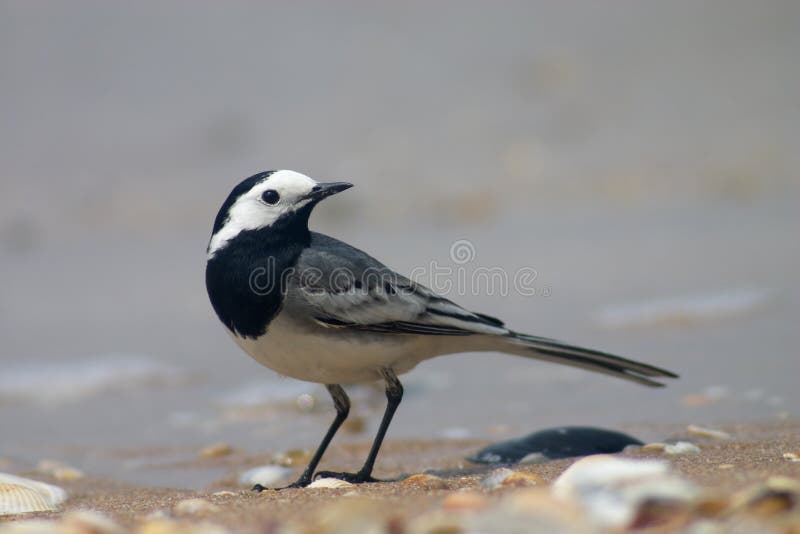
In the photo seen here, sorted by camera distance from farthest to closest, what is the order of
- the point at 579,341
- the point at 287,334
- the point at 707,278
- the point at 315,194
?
1. the point at 707,278
2. the point at 579,341
3. the point at 315,194
4. the point at 287,334

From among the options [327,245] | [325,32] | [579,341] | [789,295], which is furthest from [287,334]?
[325,32]

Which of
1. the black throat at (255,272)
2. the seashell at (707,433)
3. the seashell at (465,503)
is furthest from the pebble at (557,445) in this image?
the seashell at (465,503)

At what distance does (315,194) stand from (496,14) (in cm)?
1382

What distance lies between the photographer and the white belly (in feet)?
16.4

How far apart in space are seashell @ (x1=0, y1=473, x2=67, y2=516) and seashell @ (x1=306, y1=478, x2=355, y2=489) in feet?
3.93

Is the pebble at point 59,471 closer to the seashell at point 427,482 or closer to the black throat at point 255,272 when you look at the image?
the black throat at point 255,272

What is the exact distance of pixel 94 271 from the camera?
12.7m

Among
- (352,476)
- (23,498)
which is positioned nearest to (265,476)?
(352,476)

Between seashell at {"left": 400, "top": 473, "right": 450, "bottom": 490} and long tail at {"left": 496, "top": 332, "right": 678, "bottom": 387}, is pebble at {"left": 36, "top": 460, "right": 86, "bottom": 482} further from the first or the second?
long tail at {"left": 496, "top": 332, "right": 678, "bottom": 387}

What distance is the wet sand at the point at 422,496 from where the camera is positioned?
3.11m

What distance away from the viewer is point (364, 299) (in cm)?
525

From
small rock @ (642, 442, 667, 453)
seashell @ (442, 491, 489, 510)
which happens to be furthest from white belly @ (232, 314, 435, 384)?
seashell @ (442, 491, 489, 510)

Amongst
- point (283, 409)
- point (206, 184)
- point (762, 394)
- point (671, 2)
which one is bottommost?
point (283, 409)

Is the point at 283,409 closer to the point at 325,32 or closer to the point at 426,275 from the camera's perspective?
the point at 426,275
